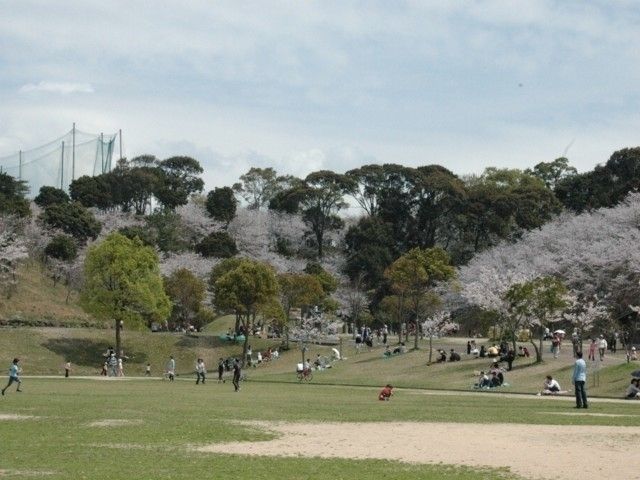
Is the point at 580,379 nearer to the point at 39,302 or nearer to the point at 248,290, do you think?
the point at 248,290

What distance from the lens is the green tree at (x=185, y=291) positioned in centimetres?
7169

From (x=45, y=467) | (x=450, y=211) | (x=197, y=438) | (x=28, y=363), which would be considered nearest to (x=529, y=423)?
(x=197, y=438)

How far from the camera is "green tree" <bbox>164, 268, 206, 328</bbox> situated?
235 ft

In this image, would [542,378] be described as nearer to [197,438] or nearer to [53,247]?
[197,438]

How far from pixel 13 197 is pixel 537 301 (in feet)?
187

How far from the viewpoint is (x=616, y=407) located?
26938 millimetres

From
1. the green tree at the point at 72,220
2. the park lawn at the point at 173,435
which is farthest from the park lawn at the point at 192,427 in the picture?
the green tree at the point at 72,220

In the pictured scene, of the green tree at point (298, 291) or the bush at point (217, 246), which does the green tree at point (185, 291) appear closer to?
the green tree at point (298, 291)

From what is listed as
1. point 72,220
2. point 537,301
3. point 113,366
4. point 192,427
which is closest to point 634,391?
point 537,301

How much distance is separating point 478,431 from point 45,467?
8.56 meters

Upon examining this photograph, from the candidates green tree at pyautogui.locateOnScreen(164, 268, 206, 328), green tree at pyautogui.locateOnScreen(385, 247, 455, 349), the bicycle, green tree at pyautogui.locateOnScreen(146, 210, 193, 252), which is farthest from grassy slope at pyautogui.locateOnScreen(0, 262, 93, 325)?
the bicycle

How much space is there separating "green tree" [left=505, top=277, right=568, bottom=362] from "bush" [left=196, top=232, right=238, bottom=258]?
158 feet

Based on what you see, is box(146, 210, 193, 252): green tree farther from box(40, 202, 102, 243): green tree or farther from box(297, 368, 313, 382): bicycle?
box(297, 368, 313, 382): bicycle

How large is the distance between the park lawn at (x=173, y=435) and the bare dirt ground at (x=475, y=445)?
61 cm
